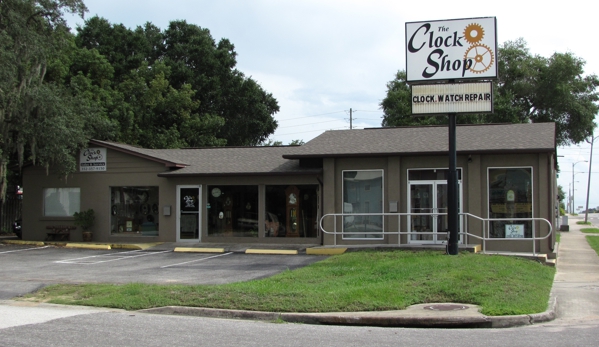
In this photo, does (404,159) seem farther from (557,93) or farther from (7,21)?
(557,93)

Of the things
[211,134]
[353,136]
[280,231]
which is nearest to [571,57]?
[211,134]

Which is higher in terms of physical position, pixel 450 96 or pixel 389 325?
pixel 450 96

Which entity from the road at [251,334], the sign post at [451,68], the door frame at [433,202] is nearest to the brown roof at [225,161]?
the door frame at [433,202]

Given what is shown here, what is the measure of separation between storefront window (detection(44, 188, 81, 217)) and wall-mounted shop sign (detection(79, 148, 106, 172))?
0.98 meters

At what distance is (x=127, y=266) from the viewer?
54.8 feet

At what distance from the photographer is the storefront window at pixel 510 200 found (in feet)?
61.7

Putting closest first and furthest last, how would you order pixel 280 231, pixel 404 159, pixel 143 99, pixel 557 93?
pixel 404 159
pixel 280 231
pixel 143 99
pixel 557 93

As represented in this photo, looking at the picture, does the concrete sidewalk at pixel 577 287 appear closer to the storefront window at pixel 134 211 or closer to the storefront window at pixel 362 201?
the storefront window at pixel 362 201

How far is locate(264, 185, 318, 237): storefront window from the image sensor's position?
21.5 m

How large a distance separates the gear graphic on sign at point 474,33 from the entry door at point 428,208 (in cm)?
484

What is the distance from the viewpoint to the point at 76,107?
25.5 m

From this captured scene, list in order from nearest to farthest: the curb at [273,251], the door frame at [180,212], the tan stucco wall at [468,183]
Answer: the tan stucco wall at [468,183], the curb at [273,251], the door frame at [180,212]

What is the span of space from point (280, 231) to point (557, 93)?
103ft

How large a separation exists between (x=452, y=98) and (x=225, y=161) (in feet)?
32.4
